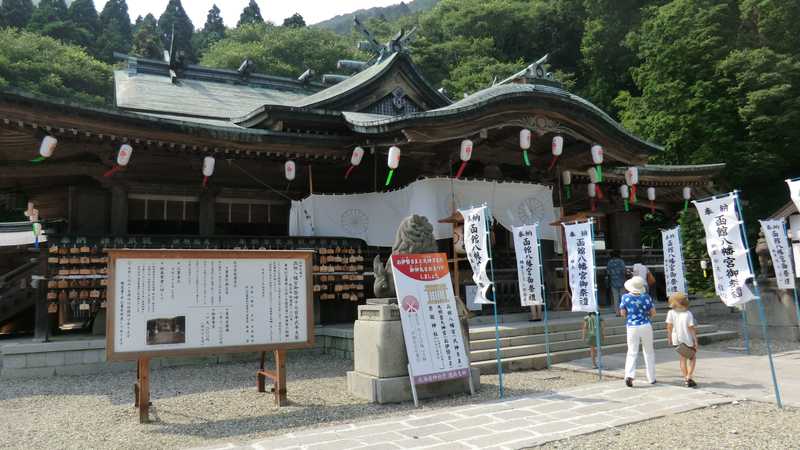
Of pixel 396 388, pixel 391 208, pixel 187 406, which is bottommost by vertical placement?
pixel 187 406

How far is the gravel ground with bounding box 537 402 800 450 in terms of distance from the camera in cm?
481

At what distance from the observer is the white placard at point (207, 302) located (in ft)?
19.4

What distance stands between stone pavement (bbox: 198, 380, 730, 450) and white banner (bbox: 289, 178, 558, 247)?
6.11 m

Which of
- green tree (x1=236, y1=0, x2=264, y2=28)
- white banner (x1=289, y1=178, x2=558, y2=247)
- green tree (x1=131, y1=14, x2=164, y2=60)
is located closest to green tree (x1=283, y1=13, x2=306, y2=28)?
green tree (x1=236, y1=0, x2=264, y2=28)

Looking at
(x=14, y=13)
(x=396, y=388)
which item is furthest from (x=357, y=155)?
(x=14, y=13)

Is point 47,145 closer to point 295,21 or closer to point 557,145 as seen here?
point 557,145

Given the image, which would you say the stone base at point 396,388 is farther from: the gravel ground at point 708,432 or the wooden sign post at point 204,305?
the gravel ground at point 708,432

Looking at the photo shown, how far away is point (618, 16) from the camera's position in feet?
122

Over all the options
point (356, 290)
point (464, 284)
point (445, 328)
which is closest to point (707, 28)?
point (464, 284)

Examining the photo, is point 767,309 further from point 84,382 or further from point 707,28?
point 707,28

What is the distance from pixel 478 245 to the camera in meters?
8.44

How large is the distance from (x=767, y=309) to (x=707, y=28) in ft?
63.8

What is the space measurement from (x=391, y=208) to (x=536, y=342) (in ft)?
15.7

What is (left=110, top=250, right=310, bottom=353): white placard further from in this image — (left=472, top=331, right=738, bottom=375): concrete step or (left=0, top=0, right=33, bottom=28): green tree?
(left=0, top=0, right=33, bottom=28): green tree
